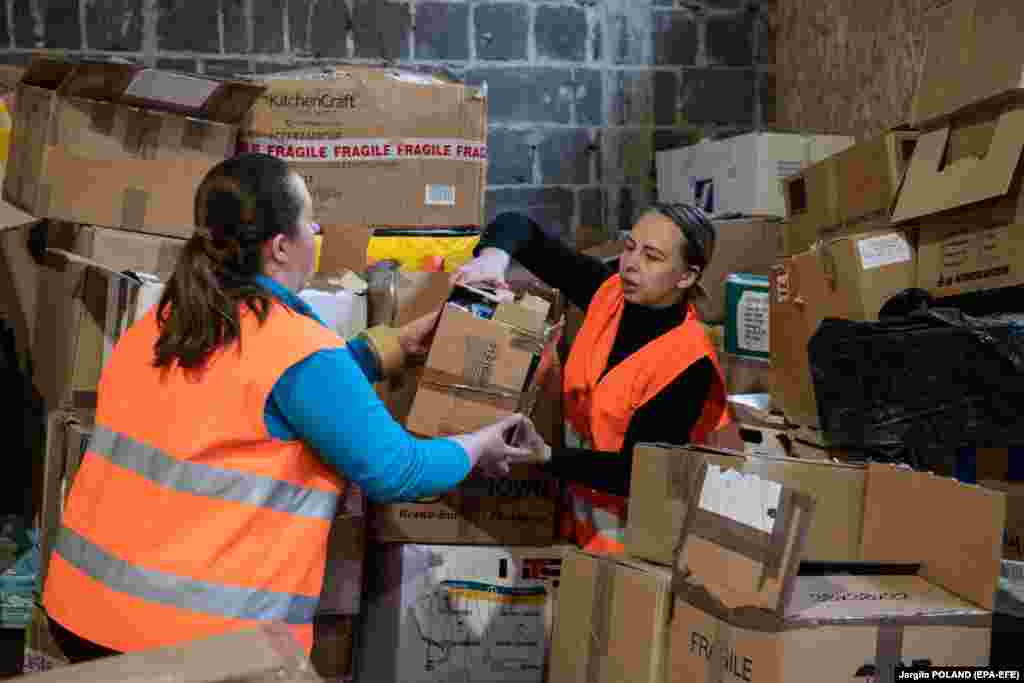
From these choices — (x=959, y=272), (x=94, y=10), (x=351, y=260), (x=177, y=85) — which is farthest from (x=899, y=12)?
(x=94, y=10)

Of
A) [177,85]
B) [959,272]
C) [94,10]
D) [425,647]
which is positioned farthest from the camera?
[94,10]

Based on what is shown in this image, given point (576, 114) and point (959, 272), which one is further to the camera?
point (576, 114)

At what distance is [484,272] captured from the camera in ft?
6.80

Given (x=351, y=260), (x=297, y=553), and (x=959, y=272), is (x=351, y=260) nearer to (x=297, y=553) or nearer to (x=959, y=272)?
(x=297, y=553)

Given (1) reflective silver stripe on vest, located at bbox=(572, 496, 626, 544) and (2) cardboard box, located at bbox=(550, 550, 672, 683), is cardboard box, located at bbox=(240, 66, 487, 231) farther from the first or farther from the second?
(2) cardboard box, located at bbox=(550, 550, 672, 683)

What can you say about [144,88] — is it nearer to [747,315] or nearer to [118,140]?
[118,140]

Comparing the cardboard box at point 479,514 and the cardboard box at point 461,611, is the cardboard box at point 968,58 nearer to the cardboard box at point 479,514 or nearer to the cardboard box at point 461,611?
the cardboard box at point 479,514

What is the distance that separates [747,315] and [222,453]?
5.80ft

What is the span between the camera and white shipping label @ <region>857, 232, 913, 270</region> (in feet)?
7.20

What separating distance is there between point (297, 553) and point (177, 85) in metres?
1.53

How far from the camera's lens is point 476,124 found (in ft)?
8.95

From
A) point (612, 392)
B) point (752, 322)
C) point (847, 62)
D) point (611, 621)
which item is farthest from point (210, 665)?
point (847, 62)

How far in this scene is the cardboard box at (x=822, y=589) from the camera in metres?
1.41

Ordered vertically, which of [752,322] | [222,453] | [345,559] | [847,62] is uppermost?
[847,62]
